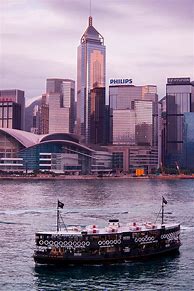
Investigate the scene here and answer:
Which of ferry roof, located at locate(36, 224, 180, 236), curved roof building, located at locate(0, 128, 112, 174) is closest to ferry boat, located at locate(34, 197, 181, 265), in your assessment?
ferry roof, located at locate(36, 224, 180, 236)

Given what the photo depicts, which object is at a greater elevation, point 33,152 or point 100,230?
point 33,152

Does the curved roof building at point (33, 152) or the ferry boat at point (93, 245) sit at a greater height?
the curved roof building at point (33, 152)

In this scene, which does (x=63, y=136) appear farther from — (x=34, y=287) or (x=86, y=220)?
(x=34, y=287)

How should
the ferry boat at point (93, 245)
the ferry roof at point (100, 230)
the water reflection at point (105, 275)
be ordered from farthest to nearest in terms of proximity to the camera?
the ferry roof at point (100, 230), the ferry boat at point (93, 245), the water reflection at point (105, 275)

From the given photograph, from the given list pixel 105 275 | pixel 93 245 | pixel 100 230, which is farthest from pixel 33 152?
pixel 105 275

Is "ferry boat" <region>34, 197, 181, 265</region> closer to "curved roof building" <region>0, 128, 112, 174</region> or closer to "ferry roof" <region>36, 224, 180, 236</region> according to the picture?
"ferry roof" <region>36, 224, 180, 236</region>

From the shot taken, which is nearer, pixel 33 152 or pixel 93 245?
pixel 93 245

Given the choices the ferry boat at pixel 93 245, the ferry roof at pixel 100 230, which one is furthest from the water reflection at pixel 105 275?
the ferry roof at pixel 100 230

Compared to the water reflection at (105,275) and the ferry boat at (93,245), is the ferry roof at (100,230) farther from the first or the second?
the water reflection at (105,275)

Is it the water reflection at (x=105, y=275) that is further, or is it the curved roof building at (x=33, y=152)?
the curved roof building at (x=33, y=152)

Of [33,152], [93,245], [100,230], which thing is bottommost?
[93,245]

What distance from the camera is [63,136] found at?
175250 millimetres

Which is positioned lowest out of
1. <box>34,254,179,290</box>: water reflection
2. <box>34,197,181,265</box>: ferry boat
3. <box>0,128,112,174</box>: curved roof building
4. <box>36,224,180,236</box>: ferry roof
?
<box>34,254,179,290</box>: water reflection

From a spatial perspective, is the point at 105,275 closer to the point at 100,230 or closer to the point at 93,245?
the point at 93,245
